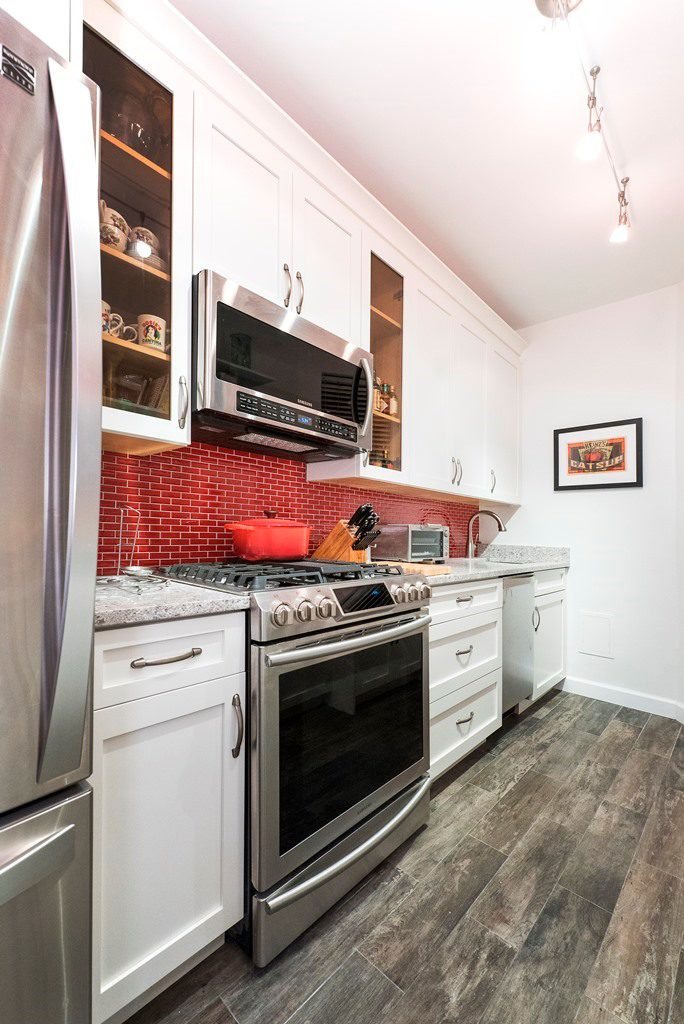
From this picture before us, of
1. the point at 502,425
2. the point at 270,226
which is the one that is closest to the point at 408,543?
the point at 502,425

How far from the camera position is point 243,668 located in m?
1.14

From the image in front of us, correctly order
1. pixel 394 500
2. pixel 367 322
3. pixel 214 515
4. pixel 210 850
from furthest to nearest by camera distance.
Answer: pixel 394 500, pixel 367 322, pixel 214 515, pixel 210 850

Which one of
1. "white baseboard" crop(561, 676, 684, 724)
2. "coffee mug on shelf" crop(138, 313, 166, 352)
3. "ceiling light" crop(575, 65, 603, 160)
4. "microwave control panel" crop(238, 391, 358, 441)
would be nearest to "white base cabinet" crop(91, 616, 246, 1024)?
"microwave control panel" crop(238, 391, 358, 441)

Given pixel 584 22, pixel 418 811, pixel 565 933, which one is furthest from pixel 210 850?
pixel 584 22

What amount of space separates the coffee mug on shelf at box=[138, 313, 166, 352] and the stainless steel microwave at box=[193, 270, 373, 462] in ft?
0.32

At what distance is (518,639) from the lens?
8.21 ft

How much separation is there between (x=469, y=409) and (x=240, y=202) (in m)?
1.75

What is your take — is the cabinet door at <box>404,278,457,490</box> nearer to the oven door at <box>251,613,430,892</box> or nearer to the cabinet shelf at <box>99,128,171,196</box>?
the oven door at <box>251,613,430,892</box>

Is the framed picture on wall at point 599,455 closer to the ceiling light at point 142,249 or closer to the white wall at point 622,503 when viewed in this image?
the white wall at point 622,503

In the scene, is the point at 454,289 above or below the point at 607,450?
above

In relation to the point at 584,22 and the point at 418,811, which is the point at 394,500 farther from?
the point at 584,22

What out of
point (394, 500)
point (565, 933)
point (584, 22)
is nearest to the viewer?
point (565, 933)

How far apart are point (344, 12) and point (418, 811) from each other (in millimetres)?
2610

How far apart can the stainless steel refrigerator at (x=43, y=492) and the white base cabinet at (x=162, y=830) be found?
0.19 m
